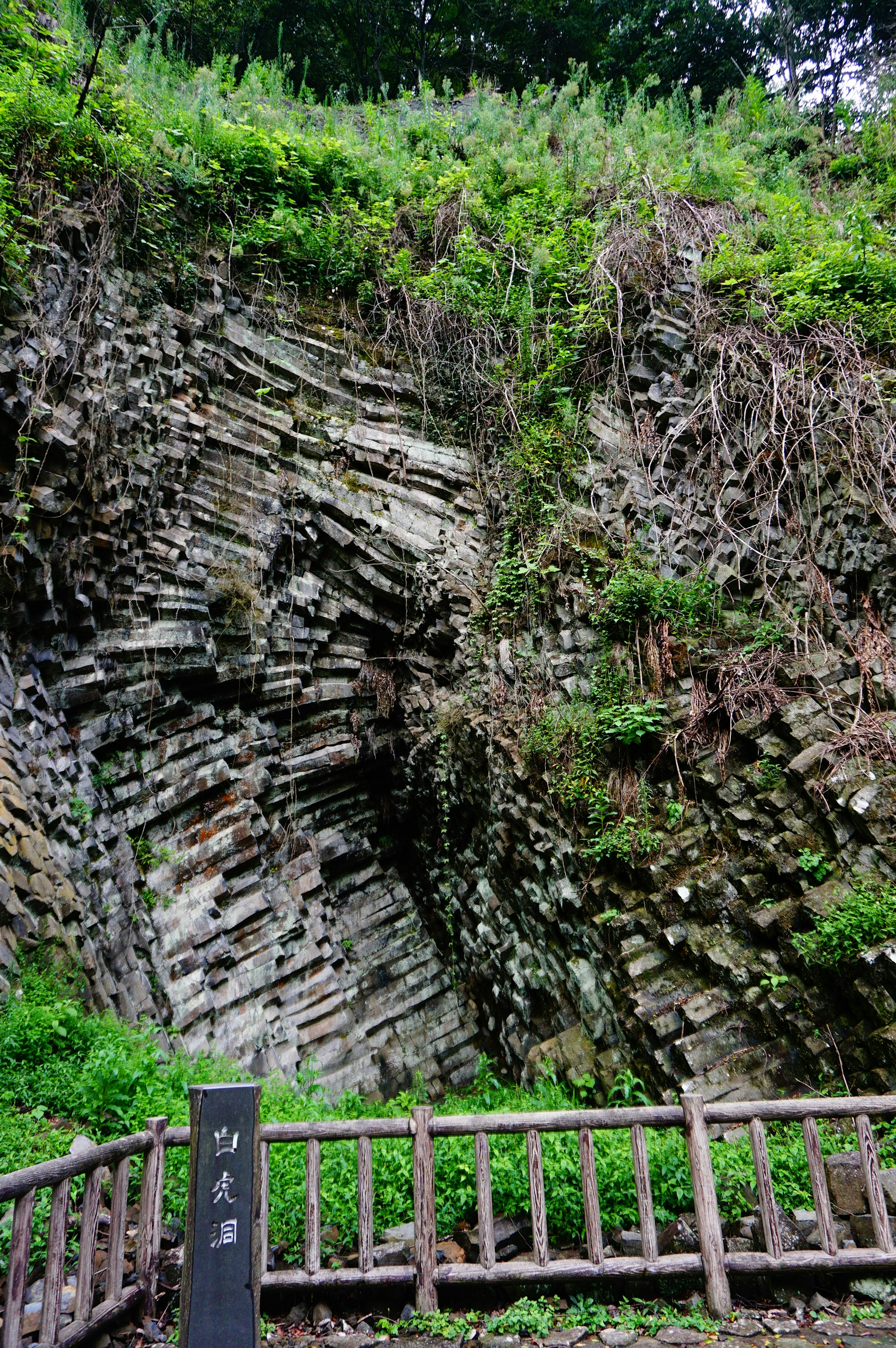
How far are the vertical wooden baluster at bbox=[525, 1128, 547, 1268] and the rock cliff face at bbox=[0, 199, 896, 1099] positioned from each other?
5.07 ft

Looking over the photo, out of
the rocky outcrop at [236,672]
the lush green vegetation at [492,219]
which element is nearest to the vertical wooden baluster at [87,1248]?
the rocky outcrop at [236,672]

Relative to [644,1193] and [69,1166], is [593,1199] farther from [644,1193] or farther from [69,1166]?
[69,1166]

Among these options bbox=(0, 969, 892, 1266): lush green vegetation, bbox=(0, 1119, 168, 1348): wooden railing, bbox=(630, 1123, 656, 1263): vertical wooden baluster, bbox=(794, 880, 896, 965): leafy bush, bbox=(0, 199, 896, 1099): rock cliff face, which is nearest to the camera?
bbox=(0, 1119, 168, 1348): wooden railing

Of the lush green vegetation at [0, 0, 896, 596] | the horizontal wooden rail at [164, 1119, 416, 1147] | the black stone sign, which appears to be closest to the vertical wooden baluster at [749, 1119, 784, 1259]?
the horizontal wooden rail at [164, 1119, 416, 1147]

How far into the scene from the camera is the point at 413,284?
937cm

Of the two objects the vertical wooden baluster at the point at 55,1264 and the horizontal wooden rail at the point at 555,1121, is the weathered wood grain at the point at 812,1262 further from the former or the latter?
the vertical wooden baluster at the point at 55,1264

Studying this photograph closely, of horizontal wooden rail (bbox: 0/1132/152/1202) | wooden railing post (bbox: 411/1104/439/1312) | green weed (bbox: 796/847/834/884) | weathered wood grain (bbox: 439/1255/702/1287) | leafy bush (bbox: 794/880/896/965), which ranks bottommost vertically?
weathered wood grain (bbox: 439/1255/702/1287)

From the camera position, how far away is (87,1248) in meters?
3.15

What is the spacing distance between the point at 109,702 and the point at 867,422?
6.73 metres

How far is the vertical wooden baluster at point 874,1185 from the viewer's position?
338 centimetres

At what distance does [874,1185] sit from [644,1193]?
107 centimetres

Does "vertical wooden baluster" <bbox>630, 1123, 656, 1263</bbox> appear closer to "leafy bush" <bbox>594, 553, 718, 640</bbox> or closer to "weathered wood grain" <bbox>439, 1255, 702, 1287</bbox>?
"weathered wood grain" <bbox>439, 1255, 702, 1287</bbox>

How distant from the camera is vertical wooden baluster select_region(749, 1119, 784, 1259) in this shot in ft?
11.3

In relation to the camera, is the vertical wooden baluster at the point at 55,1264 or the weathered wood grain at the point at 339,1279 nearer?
the vertical wooden baluster at the point at 55,1264
